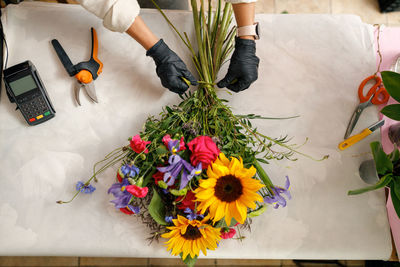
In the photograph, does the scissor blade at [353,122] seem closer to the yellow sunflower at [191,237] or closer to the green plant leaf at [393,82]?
the green plant leaf at [393,82]

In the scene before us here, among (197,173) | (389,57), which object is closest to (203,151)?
(197,173)

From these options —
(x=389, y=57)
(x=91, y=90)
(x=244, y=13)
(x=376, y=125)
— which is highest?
(x=244, y=13)

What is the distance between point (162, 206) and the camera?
2.48 ft

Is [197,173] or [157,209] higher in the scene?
[197,173]

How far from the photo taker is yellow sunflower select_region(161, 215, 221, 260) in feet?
2.28

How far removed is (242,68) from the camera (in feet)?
2.74

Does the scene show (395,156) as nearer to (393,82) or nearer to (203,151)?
(393,82)

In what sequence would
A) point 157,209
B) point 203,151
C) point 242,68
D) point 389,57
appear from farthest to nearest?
point 389,57
point 242,68
point 157,209
point 203,151

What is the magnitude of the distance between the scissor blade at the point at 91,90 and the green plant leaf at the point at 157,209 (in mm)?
384

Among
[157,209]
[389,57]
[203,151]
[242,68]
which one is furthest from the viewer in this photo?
[389,57]

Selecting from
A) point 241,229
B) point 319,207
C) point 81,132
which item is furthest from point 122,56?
point 319,207

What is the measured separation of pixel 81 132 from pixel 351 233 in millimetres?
854

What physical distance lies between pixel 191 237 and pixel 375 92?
68 centimetres

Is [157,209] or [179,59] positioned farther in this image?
[179,59]
